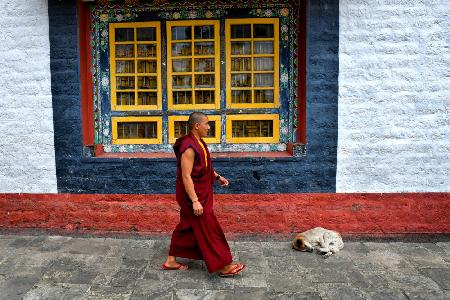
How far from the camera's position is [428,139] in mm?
5555

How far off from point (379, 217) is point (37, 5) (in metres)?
5.04

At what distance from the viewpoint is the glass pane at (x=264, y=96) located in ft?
19.2

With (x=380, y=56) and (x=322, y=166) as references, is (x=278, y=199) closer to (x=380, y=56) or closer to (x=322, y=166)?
(x=322, y=166)

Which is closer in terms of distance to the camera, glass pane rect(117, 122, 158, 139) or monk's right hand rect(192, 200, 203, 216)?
monk's right hand rect(192, 200, 203, 216)

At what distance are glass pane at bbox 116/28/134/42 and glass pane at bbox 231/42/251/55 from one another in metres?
1.33

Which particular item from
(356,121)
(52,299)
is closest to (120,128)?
(52,299)

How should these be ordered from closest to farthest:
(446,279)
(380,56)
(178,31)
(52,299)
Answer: (52,299), (446,279), (380,56), (178,31)

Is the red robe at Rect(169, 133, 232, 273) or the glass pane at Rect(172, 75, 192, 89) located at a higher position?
the glass pane at Rect(172, 75, 192, 89)

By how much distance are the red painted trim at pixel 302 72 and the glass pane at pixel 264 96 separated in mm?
377

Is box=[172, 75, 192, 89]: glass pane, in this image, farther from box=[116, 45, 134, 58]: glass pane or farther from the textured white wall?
the textured white wall

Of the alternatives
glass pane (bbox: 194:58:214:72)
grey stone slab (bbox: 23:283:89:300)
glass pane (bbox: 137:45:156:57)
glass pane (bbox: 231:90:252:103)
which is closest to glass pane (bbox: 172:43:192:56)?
glass pane (bbox: 194:58:214:72)

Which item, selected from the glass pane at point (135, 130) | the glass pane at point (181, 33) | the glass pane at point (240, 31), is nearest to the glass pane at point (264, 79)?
the glass pane at point (240, 31)

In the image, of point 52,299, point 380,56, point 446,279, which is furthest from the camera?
point 380,56

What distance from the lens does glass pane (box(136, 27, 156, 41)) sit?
5848 millimetres
